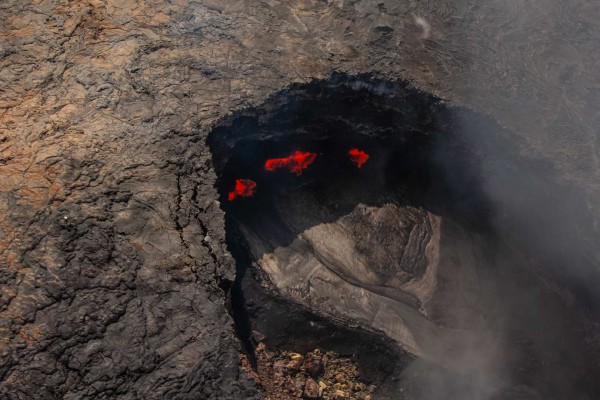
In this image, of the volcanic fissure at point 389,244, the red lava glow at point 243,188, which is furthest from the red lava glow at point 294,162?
the red lava glow at point 243,188

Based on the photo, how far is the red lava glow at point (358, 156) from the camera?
17.9 ft

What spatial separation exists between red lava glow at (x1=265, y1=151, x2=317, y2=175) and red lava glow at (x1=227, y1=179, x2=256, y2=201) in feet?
0.81

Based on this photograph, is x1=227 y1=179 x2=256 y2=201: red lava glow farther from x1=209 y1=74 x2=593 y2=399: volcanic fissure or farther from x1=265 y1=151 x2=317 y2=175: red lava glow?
x1=265 y1=151 x2=317 y2=175: red lava glow

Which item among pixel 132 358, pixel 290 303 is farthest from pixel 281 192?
pixel 132 358

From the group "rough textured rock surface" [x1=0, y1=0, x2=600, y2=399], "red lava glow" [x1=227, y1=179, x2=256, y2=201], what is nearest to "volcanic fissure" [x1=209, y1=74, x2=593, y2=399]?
"red lava glow" [x1=227, y1=179, x2=256, y2=201]

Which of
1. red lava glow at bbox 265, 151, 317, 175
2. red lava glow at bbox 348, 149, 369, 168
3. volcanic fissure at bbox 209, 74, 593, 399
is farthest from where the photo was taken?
red lava glow at bbox 348, 149, 369, 168

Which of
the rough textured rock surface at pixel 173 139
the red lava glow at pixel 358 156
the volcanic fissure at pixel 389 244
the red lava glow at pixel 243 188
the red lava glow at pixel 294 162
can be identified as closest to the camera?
the rough textured rock surface at pixel 173 139

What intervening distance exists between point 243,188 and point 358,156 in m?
1.33

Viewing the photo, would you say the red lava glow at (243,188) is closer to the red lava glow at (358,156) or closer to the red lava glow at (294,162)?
the red lava glow at (294,162)

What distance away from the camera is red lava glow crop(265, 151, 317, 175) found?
17.1 ft

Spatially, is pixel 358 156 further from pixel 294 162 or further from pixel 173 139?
pixel 173 139

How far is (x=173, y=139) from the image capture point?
410cm

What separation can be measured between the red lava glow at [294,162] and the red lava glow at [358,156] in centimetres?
→ 42

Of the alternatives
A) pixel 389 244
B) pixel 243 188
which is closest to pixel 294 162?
pixel 243 188
